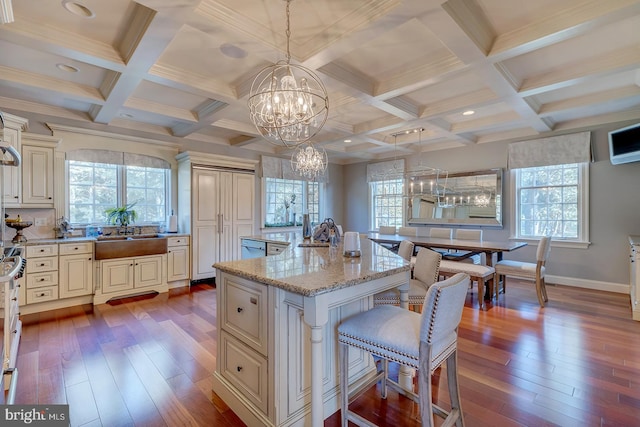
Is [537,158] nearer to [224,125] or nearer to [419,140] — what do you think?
[419,140]

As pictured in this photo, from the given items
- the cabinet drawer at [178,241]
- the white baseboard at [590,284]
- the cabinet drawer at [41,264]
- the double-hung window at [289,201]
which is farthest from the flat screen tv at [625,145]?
the cabinet drawer at [41,264]

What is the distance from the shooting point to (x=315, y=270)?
5.87 feet

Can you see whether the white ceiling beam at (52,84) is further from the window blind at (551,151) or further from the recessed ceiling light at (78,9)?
the window blind at (551,151)

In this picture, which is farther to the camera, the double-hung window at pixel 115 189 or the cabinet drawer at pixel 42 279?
the double-hung window at pixel 115 189

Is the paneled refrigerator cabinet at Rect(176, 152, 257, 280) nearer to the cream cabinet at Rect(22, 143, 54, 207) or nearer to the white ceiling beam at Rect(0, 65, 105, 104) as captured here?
the white ceiling beam at Rect(0, 65, 105, 104)

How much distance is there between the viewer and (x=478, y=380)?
2186 millimetres

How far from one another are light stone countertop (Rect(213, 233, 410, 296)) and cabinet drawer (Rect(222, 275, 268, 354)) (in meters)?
0.08

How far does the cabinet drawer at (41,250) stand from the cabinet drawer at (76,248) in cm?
7

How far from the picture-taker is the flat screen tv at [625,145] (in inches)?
148

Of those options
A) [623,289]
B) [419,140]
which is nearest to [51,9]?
[419,140]

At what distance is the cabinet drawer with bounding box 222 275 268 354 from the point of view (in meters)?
1.64

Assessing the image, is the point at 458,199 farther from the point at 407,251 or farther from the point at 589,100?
the point at 407,251

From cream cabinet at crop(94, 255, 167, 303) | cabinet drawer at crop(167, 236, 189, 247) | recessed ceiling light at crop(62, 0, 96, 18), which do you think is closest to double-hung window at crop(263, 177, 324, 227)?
cabinet drawer at crop(167, 236, 189, 247)

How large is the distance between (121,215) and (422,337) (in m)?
4.81
